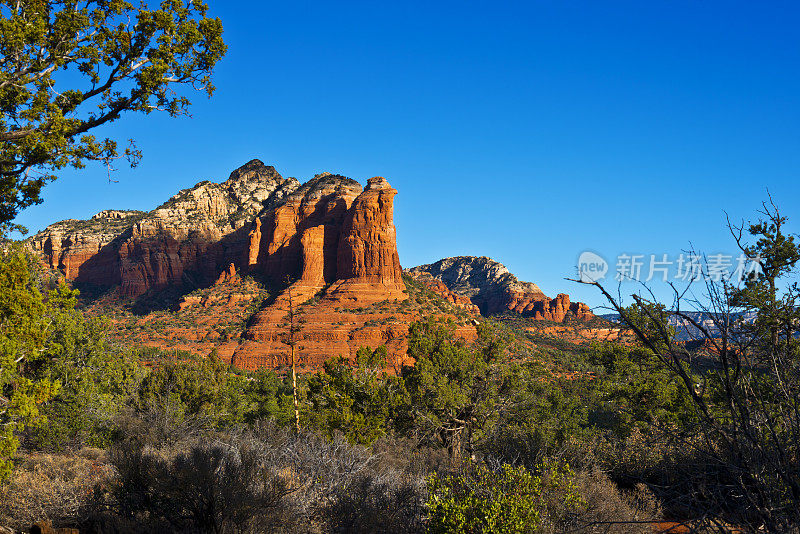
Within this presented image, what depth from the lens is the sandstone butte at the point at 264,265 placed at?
83.4 metres

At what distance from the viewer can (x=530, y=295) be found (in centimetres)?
16275

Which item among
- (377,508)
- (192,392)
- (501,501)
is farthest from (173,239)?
(501,501)

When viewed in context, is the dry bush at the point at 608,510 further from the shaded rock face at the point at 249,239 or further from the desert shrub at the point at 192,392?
the shaded rock face at the point at 249,239

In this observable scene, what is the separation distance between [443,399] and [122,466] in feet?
38.8

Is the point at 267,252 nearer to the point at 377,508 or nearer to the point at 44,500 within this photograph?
the point at 44,500

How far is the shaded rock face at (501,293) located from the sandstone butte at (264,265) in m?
0.82

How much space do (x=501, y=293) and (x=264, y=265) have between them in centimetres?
8174

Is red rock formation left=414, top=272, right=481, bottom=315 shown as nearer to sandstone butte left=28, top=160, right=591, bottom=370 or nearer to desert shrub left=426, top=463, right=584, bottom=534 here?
sandstone butte left=28, top=160, right=591, bottom=370

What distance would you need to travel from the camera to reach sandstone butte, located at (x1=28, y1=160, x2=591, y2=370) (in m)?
83.4

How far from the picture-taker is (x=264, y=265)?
114 m

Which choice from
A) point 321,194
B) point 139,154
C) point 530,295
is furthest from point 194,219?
point 139,154

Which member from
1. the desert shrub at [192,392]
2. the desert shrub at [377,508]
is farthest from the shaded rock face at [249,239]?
the desert shrub at [377,508]

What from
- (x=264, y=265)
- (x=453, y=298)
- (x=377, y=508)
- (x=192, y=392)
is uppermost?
Result: (x=264, y=265)

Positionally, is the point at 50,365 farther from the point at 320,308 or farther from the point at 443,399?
the point at 320,308
